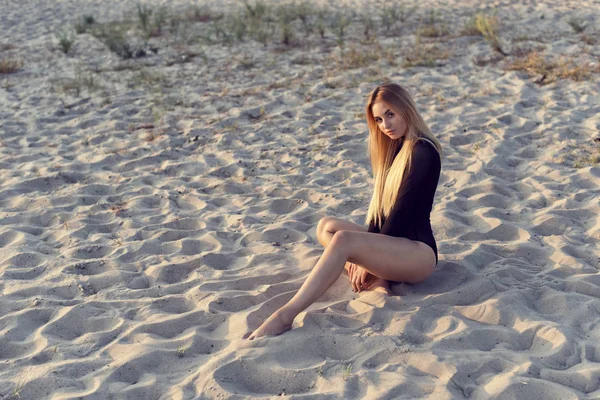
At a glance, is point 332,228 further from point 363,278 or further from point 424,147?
point 424,147

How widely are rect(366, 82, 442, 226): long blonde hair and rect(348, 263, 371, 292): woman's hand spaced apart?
0.30 m

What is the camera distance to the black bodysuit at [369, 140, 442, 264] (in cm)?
379

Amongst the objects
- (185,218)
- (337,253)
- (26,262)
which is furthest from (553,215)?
(26,262)

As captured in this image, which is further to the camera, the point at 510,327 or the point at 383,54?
the point at 383,54

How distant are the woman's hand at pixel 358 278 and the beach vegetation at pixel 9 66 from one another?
6.88m

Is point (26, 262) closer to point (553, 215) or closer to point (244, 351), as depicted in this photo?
point (244, 351)

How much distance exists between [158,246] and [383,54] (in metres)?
5.27

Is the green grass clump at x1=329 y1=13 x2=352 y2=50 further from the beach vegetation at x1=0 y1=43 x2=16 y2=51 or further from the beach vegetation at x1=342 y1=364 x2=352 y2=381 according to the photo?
the beach vegetation at x1=342 y1=364 x2=352 y2=381

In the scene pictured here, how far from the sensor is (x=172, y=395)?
10.1 ft

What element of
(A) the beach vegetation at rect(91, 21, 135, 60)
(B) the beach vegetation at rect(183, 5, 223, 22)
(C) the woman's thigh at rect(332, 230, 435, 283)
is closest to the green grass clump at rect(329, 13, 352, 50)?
(B) the beach vegetation at rect(183, 5, 223, 22)

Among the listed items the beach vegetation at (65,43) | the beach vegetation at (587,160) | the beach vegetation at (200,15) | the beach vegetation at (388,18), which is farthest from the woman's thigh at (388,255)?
the beach vegetation at (200,15)

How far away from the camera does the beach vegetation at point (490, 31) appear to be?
875cm

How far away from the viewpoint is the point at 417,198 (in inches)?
150

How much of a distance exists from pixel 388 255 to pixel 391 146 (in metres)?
0.67
